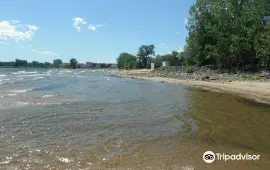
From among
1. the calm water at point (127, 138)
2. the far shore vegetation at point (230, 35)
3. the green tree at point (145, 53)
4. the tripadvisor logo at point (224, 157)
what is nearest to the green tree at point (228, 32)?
the far shore vegetation at point (230, 35)

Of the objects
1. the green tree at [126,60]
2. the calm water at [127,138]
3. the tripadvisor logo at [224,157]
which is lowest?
the calm water at [127,138]

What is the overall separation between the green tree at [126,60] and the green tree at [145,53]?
5.41 m

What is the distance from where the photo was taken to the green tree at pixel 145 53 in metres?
121

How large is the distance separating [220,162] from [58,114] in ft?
27.6

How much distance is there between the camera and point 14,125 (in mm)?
9570

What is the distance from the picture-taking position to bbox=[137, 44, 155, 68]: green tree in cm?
12075

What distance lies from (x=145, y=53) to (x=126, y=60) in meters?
20.3

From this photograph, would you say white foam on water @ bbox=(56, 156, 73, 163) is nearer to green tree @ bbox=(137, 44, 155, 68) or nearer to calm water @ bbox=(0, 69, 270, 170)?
calm water @ bbox=(0, 69, 270, 170)

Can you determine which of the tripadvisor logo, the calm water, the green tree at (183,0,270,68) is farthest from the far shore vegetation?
the tripadvisor logo

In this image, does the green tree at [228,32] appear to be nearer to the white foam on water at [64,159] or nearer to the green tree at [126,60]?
the white foam on water at [64,159]

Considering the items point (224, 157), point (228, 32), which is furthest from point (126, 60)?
point (224, 157)

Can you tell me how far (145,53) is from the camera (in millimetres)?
121500

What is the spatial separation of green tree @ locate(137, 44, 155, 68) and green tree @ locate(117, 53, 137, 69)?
5.41m

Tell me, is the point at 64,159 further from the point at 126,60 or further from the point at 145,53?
the point at 126,60
